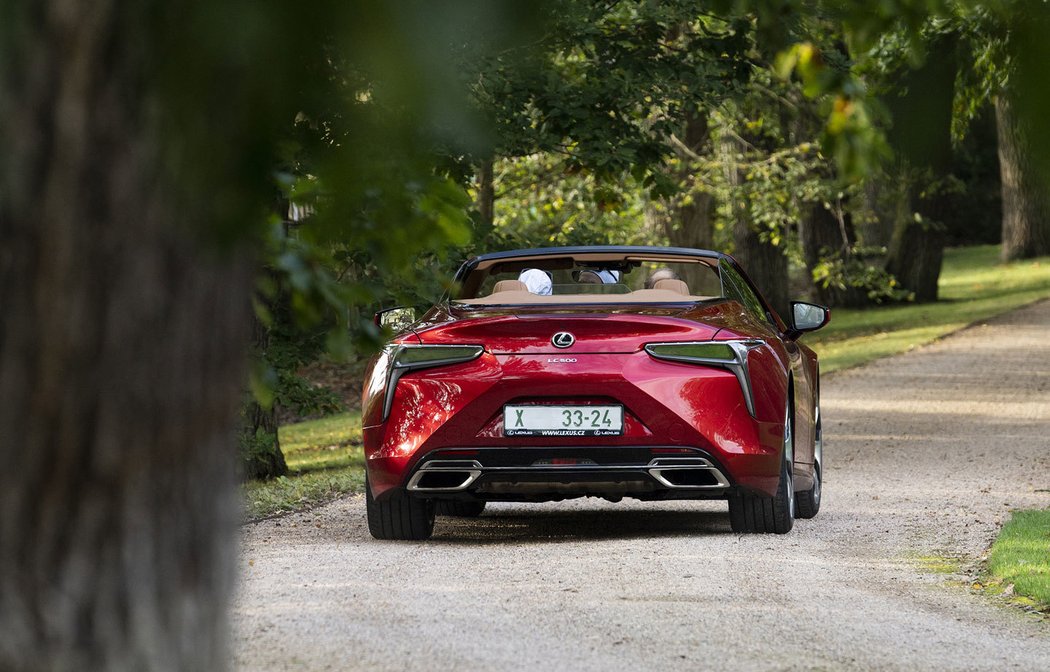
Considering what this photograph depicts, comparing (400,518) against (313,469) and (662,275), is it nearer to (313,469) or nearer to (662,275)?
(662,275)

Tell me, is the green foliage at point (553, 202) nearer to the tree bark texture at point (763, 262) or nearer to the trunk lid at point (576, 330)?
the tree bark texture at point (763, 262)

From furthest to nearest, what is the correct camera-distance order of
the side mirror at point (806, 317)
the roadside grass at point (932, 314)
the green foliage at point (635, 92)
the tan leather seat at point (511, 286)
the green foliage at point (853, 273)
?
the green foliage at point (853, 273) → the roadside grass at point (932, 314) → the green foliage at point (635, 92) → the side mirror at point (806, 317) → the tan leather seat at point (511, 286)

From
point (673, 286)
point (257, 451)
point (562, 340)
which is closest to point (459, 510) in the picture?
point (673, 286)

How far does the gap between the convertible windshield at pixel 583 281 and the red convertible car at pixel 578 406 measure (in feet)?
0.53

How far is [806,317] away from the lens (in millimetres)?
9023

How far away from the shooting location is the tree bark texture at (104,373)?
2.39 m

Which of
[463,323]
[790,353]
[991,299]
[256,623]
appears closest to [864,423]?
[790,353]

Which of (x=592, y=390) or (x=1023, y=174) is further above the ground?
(x=1023, y=174)

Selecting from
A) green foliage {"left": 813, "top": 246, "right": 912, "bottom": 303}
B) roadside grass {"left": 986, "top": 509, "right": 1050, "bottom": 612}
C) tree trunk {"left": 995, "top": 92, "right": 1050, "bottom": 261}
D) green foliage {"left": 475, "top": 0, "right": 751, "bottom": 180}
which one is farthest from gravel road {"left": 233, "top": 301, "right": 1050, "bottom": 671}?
green foliage {"left": 813, "top": 246, "right": 912, "bottom": 303}

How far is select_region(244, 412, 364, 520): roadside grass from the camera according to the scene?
1121 centimetres

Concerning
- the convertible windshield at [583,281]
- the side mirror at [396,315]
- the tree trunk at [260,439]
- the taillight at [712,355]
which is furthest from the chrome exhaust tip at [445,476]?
the tree trunk at [260,439]

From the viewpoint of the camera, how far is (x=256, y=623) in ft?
19.2

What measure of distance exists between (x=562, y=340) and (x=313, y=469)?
8102mm

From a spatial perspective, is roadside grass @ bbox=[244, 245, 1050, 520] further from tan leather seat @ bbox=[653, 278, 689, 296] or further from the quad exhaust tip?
tan leather seat @ bbox=[653, 278, 689, 296]
